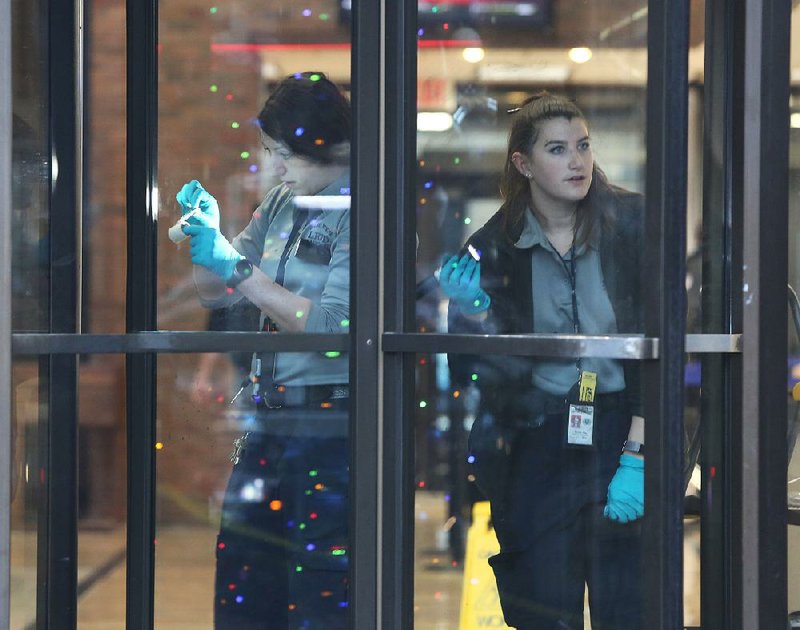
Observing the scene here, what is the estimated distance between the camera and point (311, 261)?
2473mm

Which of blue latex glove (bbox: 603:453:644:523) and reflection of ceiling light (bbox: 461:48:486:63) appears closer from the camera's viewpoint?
blue latex glove (bbox: 603:453:644:523)

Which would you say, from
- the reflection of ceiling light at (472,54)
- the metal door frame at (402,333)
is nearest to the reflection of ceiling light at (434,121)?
the metal door frame at (402,333)

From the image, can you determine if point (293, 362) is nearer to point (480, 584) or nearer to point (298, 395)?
point (298, 395)

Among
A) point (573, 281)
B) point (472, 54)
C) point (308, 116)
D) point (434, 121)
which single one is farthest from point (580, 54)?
point (308, 116)

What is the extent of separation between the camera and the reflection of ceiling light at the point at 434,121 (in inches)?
92.9

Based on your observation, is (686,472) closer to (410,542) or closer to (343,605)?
(410,542)

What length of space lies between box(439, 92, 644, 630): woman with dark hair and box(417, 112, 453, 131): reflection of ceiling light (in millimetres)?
148

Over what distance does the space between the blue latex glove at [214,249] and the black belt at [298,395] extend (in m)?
0.29

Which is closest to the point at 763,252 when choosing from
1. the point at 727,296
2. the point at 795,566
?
the point at 727,296

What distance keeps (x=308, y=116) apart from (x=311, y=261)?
344mm

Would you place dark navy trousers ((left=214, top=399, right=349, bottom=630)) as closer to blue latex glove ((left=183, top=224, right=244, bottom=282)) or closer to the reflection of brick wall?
the reflection of brick wall

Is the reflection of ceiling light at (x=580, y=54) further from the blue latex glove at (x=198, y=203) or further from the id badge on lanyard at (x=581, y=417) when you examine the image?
the blue latex glove at (x=198, y=203)

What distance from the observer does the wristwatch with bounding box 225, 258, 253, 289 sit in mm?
2504

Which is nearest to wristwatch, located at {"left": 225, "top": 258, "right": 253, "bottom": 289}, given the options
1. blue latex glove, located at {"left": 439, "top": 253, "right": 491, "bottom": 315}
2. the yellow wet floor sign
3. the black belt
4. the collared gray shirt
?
the black belt
